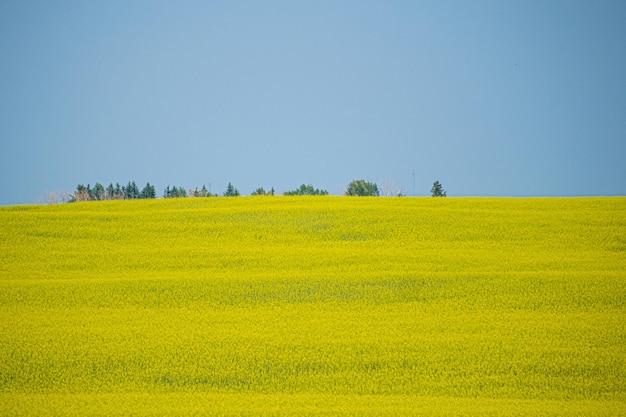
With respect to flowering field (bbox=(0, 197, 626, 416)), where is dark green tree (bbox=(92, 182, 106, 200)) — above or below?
above

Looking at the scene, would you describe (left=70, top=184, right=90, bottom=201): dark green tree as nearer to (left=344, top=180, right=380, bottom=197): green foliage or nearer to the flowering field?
(left=344, top=180, right=380, bottom=197): green foliage

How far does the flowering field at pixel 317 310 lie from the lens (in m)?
17.8

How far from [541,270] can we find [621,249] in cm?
464

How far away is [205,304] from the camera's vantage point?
75.5ft

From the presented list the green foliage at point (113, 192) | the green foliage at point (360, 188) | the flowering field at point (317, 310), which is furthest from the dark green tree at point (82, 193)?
the flowering field at point (317, 310)

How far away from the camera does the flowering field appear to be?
17766 millimetres

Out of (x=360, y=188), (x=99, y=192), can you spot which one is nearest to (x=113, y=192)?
(x=99, y=192)

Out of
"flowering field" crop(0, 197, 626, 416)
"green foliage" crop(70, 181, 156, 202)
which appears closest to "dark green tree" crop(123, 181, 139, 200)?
"green foliage" crop(70, 181, 156, 202)

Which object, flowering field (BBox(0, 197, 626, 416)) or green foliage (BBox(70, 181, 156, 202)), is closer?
flowering field (BBox(0, 197, 626, 416))

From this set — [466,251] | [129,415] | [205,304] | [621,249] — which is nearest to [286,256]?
[205,304]

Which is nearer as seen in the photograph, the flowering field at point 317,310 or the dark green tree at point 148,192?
the flowering field at point 317,310

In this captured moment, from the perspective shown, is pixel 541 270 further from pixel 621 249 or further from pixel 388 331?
pixel 388 331

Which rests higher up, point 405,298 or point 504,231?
point 504,231

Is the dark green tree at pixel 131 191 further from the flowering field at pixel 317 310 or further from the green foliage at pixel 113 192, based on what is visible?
the flowering field at pixel 317 310
